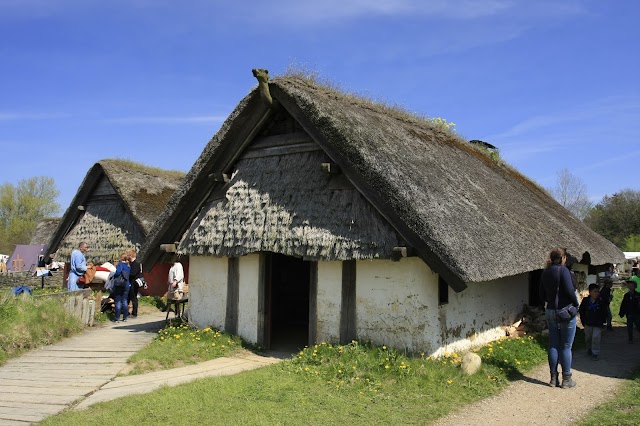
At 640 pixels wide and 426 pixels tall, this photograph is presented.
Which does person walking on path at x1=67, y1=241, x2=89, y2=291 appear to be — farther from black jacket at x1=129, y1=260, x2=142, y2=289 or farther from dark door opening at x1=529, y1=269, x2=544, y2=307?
dark door opening at x1=529, y1=269, x2=544, y2=307

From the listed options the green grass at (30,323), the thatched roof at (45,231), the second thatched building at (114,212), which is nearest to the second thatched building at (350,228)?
the green grass at (30,323)

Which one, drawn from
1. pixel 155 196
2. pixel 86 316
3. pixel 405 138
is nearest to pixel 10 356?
pixel 86 316

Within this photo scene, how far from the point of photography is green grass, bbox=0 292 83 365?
1016cm

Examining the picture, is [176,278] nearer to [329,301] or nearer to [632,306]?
[329,301]

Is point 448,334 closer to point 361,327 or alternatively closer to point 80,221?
point 361,327

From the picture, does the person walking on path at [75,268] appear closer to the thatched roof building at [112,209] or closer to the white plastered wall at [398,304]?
the thatched roof building at [112,209]

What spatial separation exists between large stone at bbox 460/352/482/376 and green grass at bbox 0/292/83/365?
25.6ft

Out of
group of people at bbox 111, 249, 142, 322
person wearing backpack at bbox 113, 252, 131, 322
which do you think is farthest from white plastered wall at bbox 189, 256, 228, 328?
person wearing backpack at bbox 113, 252, 131, 322

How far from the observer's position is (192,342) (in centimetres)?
1039

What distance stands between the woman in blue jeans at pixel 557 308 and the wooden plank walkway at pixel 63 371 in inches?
265

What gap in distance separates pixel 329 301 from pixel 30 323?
613 cm

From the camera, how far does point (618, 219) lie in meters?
47.2

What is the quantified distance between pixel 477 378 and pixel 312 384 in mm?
2428

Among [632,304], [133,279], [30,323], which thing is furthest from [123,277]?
[632,304]
